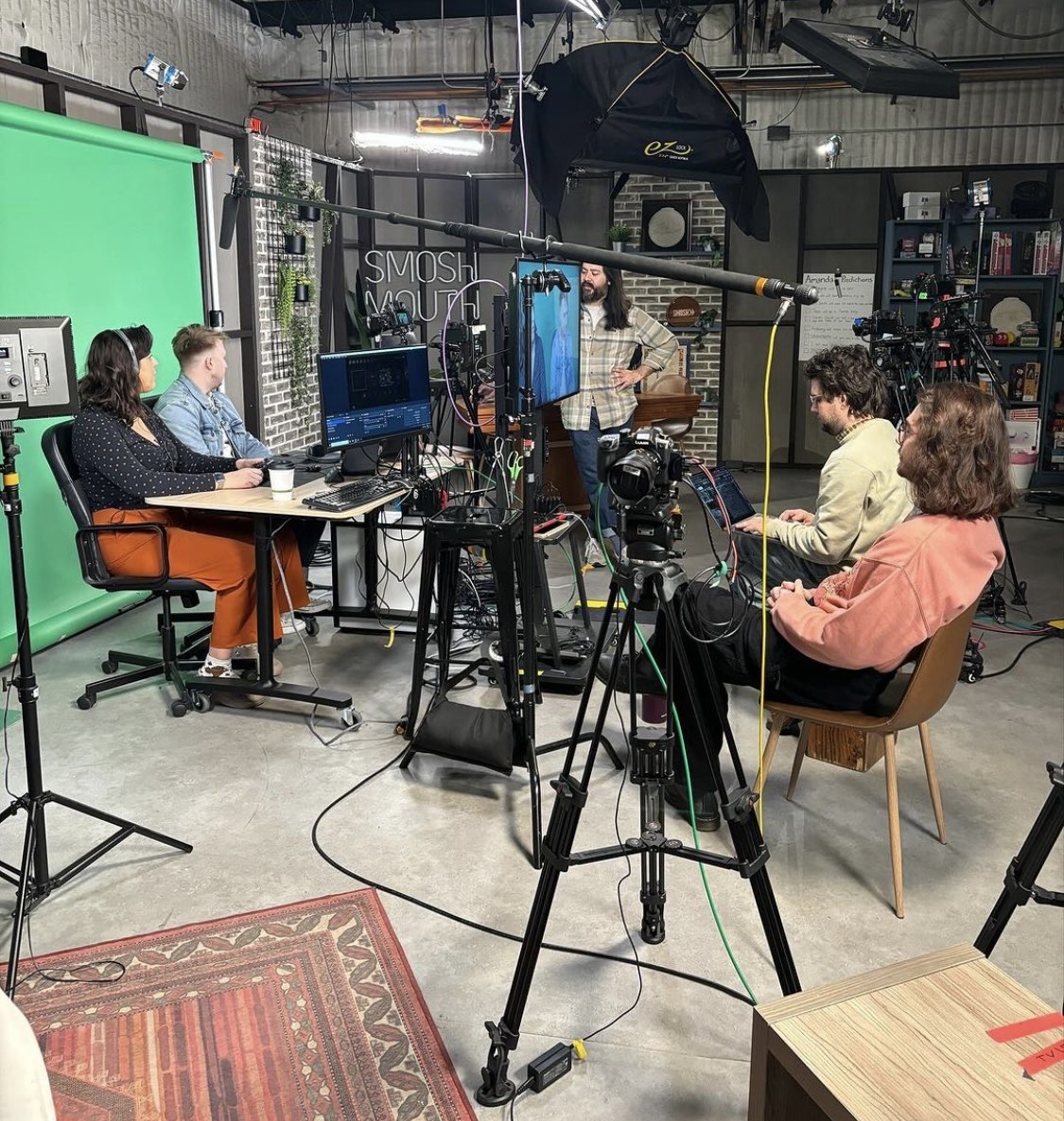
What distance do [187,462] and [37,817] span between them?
1.84 metres

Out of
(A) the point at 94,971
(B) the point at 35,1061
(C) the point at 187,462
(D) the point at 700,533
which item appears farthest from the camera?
(D) the point at 700,533

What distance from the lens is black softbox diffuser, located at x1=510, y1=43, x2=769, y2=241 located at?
14.7 ft

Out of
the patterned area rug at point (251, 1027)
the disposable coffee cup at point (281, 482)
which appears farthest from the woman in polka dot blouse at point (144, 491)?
the patterned area rug at point (251, 1027)

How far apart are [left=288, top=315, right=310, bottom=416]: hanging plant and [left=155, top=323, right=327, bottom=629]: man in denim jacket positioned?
106 inches

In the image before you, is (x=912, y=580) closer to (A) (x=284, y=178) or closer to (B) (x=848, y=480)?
(B) (x=848, y=480)

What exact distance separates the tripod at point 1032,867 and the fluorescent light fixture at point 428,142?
631cm

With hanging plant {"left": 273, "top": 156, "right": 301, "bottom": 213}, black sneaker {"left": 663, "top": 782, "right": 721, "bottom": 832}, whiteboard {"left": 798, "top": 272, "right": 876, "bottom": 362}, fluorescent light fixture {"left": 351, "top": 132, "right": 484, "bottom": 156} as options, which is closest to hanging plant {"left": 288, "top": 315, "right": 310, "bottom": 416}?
hanging plant {"left": 273, "top": 156, "right": 301, "bottom": 213}

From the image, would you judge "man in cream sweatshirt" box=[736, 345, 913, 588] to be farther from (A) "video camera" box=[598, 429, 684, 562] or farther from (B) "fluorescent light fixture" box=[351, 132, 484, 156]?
(B) "fluorescent light fixture" box=[351, 132, 484, 156]

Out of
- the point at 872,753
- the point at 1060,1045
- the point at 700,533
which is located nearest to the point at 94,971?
the point at 1060,1045

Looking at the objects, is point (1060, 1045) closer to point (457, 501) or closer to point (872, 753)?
point (872, 753)

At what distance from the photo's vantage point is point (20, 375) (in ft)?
7.98

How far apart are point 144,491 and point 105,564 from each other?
11.5 inches

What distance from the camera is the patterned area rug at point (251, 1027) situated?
1916mm

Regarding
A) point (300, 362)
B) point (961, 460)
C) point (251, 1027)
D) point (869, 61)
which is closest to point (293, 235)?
point (300, 362)
